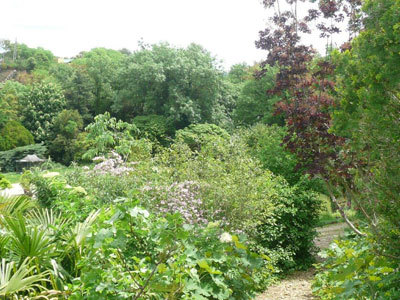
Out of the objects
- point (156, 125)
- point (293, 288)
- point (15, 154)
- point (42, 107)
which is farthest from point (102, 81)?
point (293, 288)

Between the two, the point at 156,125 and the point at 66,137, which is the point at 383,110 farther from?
the point at 66,137

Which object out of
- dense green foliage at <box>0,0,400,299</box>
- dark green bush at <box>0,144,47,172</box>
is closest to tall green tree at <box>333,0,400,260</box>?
dense green foliage at <box>0,0,400,299</box>

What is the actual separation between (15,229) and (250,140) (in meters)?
13.3

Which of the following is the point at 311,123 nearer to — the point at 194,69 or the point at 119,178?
the point at 119,178

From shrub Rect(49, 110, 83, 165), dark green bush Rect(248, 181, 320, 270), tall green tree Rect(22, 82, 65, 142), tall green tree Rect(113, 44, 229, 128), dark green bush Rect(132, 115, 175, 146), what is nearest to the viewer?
dark green bush Rect(248, 181, 320, 270)

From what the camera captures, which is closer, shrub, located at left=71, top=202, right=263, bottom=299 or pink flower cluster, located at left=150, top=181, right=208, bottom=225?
shrub, located at left=71, top=202, right=263, bottom=299

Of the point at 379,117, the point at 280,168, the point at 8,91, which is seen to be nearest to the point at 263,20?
the point at 280,168

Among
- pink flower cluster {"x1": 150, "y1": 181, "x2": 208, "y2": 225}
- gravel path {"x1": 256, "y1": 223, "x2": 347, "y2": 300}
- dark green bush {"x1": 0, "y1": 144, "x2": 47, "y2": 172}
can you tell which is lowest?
gravel path {"x1": 256, "y1": 223, "x2": 347, "y2": 300}

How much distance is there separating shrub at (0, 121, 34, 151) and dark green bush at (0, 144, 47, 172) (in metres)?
0.84

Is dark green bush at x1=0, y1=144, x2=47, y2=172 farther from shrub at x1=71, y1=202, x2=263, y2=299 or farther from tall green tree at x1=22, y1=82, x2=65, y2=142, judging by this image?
shrub at x1=71, y1=202, x2=263, y2=299

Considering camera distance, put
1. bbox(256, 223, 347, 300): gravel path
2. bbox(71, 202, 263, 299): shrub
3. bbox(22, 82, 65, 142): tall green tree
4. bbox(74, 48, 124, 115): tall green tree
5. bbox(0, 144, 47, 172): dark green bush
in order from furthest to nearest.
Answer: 1. bbox(74, 48, 124, 115): tall green tree
2. bbox(22, 82, 65, 142): tall green tree
3. bbox(0, 144, 47, 172): dark green bush
4. bbox(256, 223, 347, 300): gravel path
5. bbox(71, 202, 263, 299): shrub

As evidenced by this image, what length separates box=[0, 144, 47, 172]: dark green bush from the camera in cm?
2919

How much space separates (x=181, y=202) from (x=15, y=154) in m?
27.1

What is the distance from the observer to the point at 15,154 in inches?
1170
